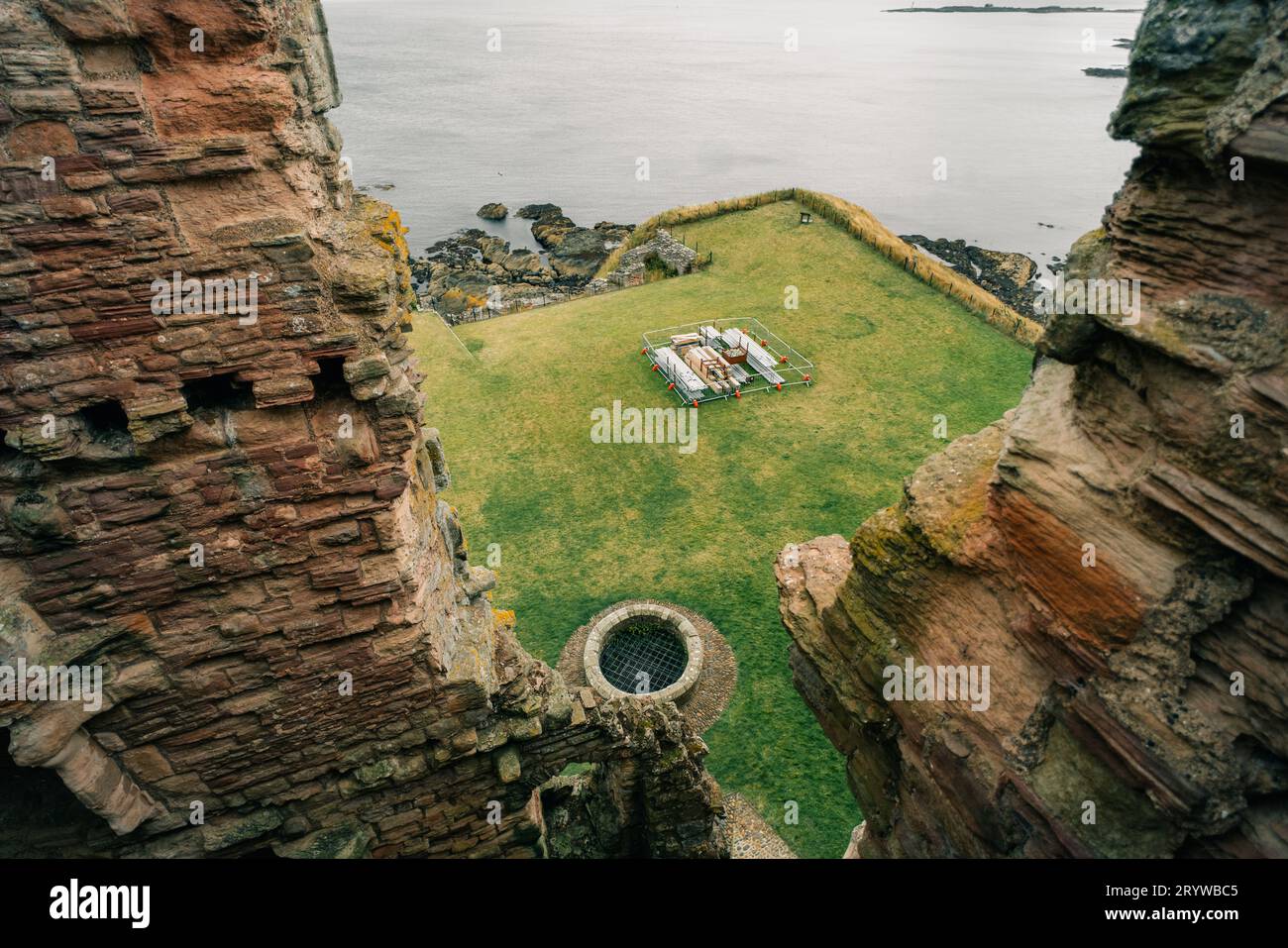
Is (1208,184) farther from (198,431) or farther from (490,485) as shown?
(490,485)

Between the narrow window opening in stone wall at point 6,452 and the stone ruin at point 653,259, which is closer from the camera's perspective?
the narrow window opening in stone wall at point 6,452

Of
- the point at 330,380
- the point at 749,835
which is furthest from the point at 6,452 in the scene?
the point at 749,835

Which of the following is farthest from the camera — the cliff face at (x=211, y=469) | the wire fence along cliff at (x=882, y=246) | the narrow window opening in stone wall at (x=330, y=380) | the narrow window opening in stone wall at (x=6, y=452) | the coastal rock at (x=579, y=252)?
the coastal rock at (x=579, y=252)

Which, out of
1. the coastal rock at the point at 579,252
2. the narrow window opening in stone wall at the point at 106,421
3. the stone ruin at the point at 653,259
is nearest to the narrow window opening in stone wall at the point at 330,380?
the narrow window opening in stone wall at the point at 106,421

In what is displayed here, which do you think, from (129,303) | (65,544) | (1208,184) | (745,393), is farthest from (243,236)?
(745,393)

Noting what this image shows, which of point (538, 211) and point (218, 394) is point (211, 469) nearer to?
point (218, 394)

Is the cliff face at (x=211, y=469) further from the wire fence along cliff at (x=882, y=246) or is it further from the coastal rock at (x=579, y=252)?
the coastal rock at (x=579, y=252)

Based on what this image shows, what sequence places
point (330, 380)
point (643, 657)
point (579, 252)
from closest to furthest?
point (330, 380) < point (643, 657) < point (579, 252)
